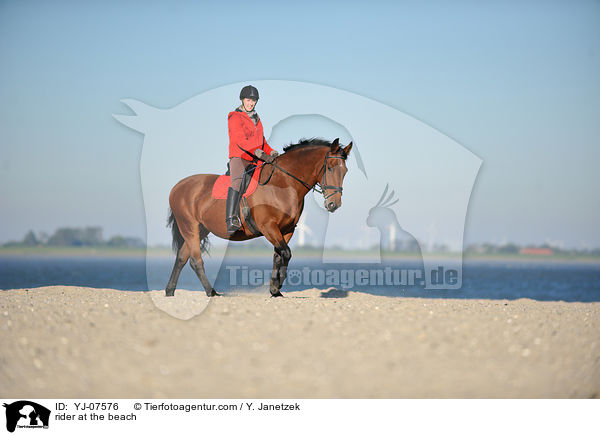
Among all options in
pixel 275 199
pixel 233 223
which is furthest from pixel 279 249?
pixel 233 223

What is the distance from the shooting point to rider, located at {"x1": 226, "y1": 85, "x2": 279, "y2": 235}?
10383mm

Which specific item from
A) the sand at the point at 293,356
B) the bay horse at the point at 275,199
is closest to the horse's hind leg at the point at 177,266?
the bay horse at the point at 275,199

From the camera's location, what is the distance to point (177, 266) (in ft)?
40.1

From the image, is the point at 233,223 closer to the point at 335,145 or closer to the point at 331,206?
the point at 331,206

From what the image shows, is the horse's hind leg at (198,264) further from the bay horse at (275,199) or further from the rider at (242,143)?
the rider at (242,143)

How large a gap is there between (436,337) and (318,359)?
1703mm

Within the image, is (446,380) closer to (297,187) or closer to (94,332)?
(94,332)

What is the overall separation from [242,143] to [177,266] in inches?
137

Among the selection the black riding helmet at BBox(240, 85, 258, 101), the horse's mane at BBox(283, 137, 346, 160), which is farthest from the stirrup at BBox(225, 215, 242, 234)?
the black riding helmet at BBox(240, 85, 258, 101)

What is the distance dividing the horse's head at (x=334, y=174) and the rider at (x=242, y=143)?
1.17m

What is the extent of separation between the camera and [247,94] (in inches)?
411

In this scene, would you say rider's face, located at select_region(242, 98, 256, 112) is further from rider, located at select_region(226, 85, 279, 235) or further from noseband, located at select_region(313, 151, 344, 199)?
noseband, located at select_region(313, 151, 344, 199)

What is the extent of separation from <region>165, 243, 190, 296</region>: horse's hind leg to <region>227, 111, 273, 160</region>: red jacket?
2773mm
